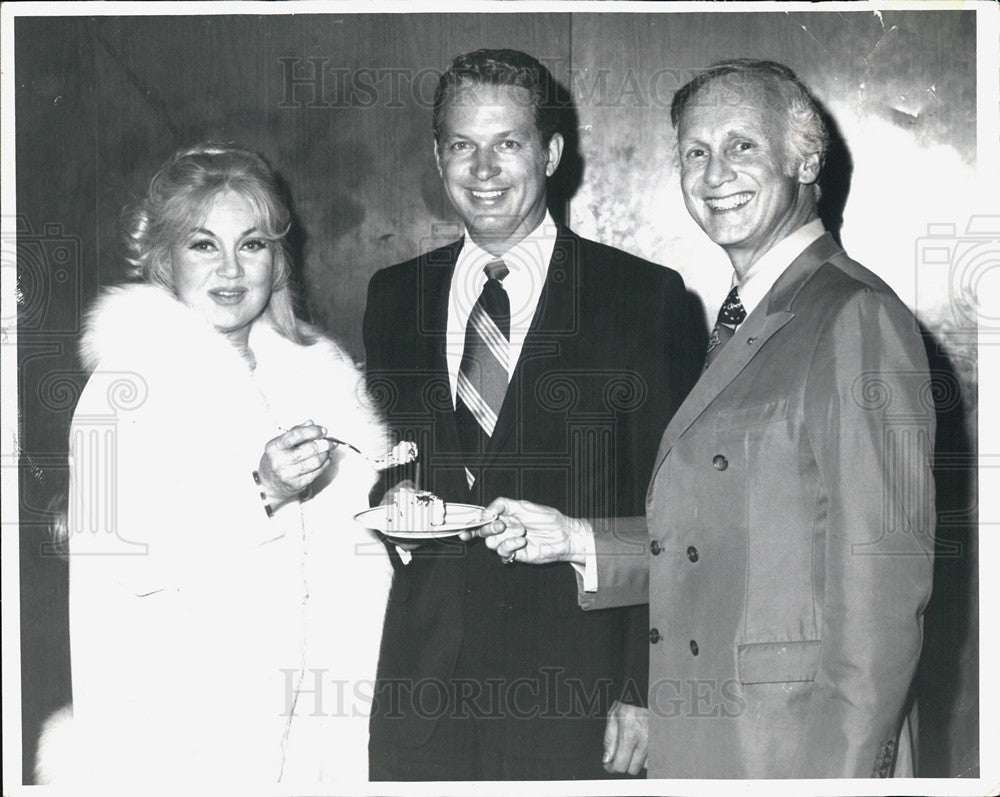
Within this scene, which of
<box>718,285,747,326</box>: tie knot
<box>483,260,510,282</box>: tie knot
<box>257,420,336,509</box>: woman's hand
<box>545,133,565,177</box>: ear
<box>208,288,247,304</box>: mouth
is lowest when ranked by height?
<box>257,420,336,509</box>: woman's hand

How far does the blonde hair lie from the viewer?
2633mm

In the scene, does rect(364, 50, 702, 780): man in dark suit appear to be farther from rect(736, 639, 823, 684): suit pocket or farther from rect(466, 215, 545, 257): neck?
rect(736, 639, 823, 684): suit pocket

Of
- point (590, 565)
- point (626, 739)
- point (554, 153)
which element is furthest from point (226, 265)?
point (626, 739)

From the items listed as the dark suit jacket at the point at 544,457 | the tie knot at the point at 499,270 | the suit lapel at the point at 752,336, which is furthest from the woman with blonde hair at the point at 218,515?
the suit lapel at the point at 752,336

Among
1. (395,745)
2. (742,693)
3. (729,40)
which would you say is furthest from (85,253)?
(742,693)

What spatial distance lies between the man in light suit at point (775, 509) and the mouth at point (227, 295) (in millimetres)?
803

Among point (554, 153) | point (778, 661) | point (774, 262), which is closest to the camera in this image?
point (778, 661)

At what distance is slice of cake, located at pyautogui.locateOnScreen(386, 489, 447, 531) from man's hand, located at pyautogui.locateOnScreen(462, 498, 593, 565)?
8 centimetres

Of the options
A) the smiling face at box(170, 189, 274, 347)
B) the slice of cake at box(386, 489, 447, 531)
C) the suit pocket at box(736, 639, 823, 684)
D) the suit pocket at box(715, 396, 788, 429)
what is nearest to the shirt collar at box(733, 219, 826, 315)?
the suit pocket at box(715, 396, 788, 429)

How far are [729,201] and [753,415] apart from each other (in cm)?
51

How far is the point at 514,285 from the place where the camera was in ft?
8.64

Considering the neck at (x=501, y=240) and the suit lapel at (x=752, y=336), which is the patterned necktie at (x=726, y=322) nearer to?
the suit lapel at (x=752, y=336)

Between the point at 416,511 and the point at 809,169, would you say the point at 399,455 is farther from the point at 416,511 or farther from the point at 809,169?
the point at 809,169

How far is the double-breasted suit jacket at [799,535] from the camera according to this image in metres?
2.38
